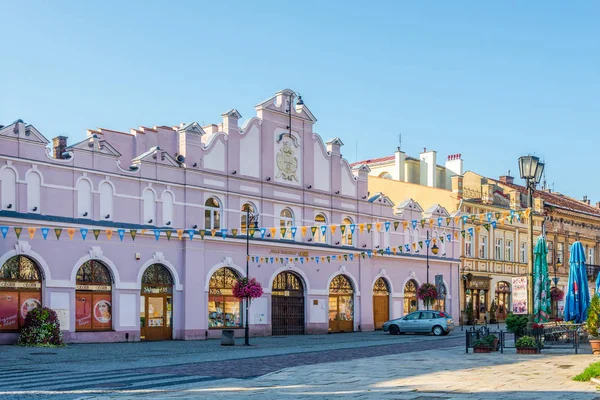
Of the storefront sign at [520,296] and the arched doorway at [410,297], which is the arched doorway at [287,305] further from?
the storefront sign at [520,296]

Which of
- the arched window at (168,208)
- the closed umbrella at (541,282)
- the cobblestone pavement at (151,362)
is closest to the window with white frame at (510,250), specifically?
the cobblestone pavement at (151,362)

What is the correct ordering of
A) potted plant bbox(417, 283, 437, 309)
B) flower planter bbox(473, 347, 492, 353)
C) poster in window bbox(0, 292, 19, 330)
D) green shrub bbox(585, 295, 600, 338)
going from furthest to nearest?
1. potted plant bbox(417, 283, 437, 309)
2. poster in window bbox(0, 292, 19, 330)
3. flower planter bbox(473, 347, 492, 353)
4. green shrub bbox(585, 295, 600, 338)

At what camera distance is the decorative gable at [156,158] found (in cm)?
3678

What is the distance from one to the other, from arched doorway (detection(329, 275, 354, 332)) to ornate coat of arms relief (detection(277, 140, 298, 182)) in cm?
698

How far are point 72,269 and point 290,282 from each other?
13682mm

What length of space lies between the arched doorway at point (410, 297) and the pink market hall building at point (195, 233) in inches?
4.8

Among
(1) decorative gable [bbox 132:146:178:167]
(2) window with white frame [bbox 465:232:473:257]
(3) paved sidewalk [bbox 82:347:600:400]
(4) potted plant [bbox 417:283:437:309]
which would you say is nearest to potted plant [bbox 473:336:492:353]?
(3) paved sidewalk [bbox 82:347:600:400]

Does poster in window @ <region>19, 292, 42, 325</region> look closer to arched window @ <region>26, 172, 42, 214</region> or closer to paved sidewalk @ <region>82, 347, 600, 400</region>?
arched window @ <region>26, 172, 42, 214</region>

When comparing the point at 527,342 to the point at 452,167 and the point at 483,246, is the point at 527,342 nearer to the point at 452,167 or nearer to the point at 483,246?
the point at 483,246

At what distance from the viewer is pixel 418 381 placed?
18250 mm

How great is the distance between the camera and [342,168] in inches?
1877

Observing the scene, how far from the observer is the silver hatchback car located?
4350 centimetres

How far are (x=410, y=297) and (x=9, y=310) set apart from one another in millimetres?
27838

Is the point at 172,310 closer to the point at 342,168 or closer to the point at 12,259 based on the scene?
the point at 12,259
